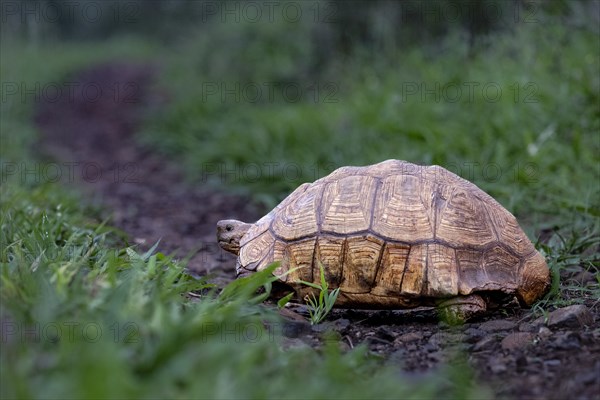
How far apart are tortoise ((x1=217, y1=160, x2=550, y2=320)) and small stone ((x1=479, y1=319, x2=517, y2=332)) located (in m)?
0.08

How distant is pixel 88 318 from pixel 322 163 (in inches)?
A: 188

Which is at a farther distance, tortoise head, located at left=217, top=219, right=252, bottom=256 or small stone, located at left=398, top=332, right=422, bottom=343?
tortoise head, located at left=217, top=219, right=252, bottom=256

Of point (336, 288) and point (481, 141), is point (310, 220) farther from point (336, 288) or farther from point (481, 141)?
point (481, 141)

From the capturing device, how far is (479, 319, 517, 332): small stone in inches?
121

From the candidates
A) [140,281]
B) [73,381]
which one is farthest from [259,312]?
[73,381]

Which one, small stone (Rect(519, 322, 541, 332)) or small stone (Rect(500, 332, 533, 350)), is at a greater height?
small stone (Rect(500, 332, 533, 350))

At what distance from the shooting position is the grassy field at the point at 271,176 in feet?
6.53

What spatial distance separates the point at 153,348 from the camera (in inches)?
80.4

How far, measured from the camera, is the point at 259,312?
2.74m

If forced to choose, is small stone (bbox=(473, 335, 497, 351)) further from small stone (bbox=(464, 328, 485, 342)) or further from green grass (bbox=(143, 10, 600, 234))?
green grass (bbox=(143, 10, 600, 234))

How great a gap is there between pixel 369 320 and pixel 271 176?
11.7 ft

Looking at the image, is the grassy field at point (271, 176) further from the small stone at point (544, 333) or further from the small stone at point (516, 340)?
the small stone at point (544, 333)

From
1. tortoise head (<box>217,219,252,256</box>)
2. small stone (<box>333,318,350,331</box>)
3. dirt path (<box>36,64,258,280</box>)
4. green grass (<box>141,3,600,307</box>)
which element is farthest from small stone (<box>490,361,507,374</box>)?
dirt path (<box>36,64,258,280</box>)

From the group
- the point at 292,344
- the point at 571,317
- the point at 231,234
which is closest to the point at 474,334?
the point at 571,317
